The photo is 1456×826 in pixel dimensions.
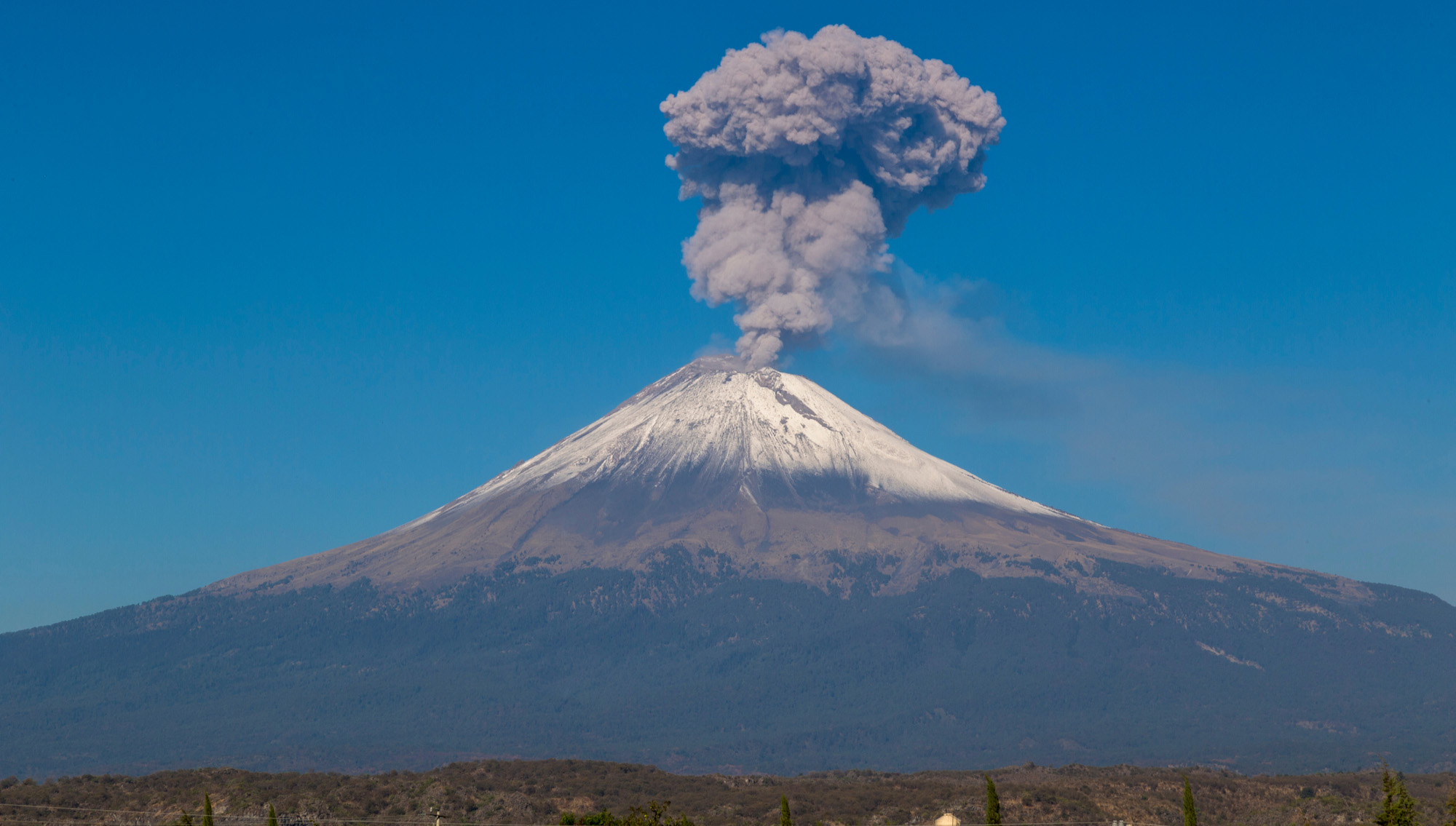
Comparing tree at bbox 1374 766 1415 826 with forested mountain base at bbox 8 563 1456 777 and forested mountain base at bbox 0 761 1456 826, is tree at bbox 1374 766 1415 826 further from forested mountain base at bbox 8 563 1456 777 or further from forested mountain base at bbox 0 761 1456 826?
forested mountain base at bbox 8 563 1456 777

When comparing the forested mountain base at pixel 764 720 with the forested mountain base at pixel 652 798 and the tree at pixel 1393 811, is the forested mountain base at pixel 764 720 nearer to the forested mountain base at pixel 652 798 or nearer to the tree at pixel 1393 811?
the forested mountain base at pixel 652 798

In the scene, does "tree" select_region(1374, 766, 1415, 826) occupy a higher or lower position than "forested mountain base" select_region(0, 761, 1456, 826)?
higher

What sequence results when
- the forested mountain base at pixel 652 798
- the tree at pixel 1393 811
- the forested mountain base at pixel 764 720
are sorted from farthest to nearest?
the forested mountain base at pixel 764 720 < the forested mountain base at pixel 652 798 < the tree at pixel 1393 811

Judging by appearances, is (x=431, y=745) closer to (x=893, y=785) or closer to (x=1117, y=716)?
(x=1117, y=716)

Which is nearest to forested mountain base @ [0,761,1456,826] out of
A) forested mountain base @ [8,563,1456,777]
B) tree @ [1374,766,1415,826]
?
tree @ [1374,766,1415,826]

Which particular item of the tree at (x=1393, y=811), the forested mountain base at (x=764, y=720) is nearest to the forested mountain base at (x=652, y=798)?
the tree at (x=1393, y=811)

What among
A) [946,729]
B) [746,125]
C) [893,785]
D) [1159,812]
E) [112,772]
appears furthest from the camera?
[746,125]

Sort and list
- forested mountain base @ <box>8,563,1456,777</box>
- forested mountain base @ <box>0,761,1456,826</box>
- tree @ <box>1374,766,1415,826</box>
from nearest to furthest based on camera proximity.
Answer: tree @ <box>1374,766,1415,826</box> < forested mountain base @ <box>0,761,1456,826</box> < forested mountain base @ <box>8,563,1456,777</box>

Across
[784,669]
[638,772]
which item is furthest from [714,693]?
[638,772]
